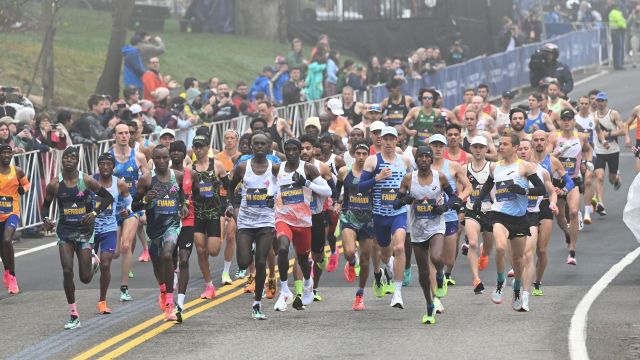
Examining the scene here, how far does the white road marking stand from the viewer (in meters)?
15.1

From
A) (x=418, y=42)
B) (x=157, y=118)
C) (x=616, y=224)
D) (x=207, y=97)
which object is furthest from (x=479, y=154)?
(x=418, y=42)

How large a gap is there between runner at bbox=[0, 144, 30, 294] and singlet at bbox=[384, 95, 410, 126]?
9.08 m

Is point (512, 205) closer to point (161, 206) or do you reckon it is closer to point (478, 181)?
point (478, 181)

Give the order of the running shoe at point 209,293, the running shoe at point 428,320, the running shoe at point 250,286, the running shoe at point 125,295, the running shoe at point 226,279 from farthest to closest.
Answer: the running shoe at point 226,279
the running shoe at point 250,286
the running shoe at point 209,293
the running shoe at point 125,295
the running shoe at point 428,320

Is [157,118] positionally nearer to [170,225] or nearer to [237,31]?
[170,225]

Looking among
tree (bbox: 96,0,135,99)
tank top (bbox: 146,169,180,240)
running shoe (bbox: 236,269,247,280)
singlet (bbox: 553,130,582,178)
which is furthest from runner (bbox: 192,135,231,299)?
tree (bbox: 96,0,135,99)

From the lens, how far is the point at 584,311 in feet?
57.8

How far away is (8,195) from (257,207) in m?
4.07

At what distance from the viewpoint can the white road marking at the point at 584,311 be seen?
49.6ft

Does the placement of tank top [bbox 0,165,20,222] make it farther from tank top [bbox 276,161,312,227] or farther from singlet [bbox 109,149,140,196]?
tank top [bbox 276,161,312,227]

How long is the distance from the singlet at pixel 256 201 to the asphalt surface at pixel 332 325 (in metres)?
1.08

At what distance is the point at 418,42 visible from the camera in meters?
46.8

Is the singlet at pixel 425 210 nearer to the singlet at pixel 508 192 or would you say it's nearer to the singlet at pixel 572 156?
the singlet at pixel 508 192

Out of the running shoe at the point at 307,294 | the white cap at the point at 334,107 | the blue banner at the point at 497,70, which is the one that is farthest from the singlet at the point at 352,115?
the running shoe at the point at 307,294
